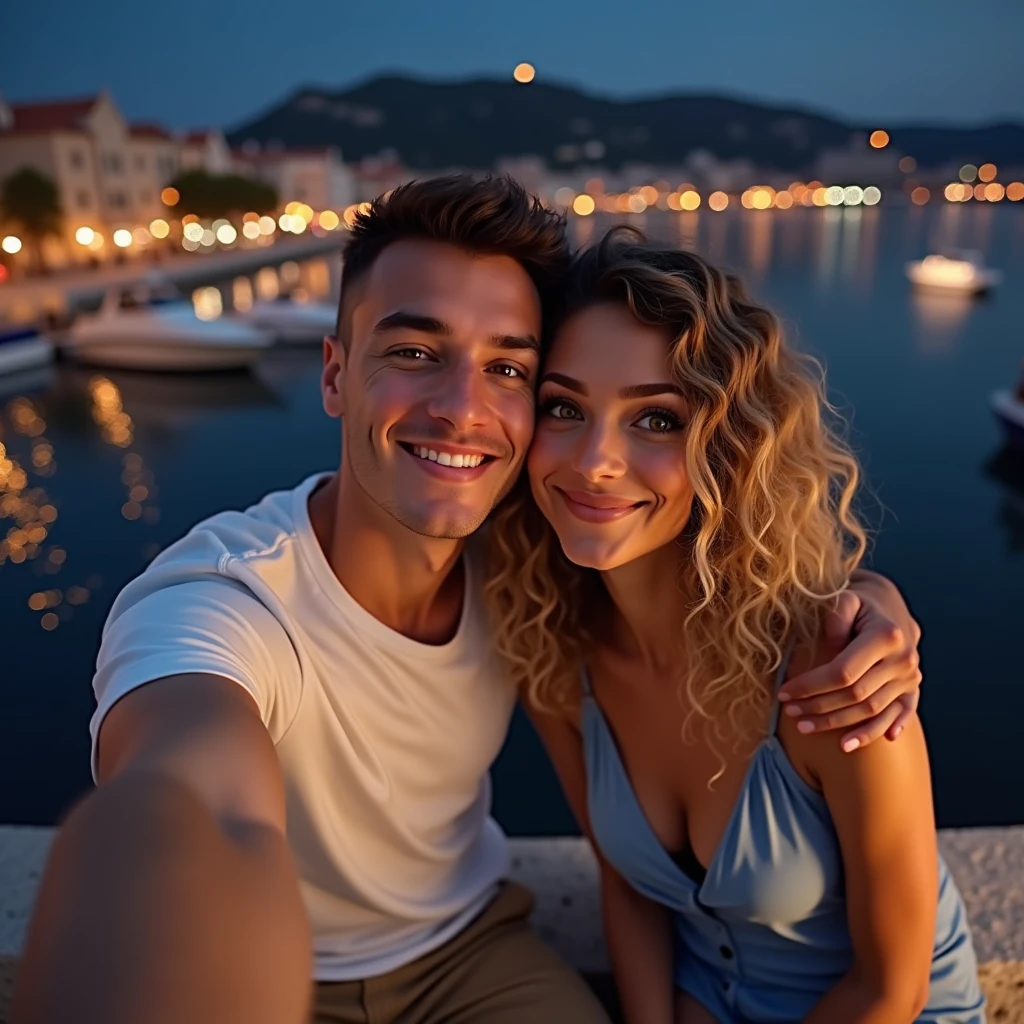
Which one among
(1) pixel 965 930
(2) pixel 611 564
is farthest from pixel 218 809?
(1) pixel 965 930

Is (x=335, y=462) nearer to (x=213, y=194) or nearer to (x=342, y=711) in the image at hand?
(x=342, y=711)

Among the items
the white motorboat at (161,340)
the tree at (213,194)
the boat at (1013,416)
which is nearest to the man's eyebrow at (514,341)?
the boat at (1013,416)

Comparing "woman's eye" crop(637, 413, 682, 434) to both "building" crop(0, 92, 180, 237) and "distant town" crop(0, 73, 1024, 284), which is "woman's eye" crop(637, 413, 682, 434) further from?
"building" crop(0, 92, 180, 237)

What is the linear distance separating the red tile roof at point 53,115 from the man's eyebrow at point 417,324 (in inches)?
1400

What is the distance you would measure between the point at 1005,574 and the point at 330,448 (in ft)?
28.8

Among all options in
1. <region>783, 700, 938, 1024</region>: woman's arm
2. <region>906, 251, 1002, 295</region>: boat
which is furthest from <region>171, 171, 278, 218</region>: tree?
<region>783, 700, 938, 1024</region>: woman's arm

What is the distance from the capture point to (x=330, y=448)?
12.4 m

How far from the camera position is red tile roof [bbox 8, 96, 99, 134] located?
30.7 meters

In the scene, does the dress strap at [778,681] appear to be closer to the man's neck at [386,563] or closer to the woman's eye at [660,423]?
the woman's eye at [660,423]

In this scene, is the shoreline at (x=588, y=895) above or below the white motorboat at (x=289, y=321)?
above

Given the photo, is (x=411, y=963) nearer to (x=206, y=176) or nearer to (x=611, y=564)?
(x=611, y=564)

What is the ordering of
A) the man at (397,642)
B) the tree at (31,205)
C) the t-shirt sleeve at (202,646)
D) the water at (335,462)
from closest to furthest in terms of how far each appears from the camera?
the t-shirt sleeve at (202,646) → the man at (397,642) → the water at (335,462) → the tree at (31,205)

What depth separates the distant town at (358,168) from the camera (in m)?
29.3

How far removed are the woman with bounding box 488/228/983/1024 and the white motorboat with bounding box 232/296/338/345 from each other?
1775 cm
